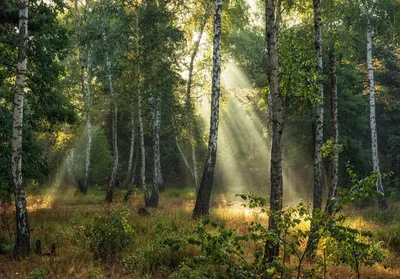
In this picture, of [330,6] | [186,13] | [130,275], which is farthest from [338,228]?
[186,13]

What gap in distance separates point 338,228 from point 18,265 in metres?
6.32

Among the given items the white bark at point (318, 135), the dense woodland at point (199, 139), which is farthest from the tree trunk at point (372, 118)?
the white bark at point (318, 135)

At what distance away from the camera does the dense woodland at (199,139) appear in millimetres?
6145

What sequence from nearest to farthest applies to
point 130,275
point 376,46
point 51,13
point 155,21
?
point 130,275 → point 51,13 → point 155,21 → point 376,46

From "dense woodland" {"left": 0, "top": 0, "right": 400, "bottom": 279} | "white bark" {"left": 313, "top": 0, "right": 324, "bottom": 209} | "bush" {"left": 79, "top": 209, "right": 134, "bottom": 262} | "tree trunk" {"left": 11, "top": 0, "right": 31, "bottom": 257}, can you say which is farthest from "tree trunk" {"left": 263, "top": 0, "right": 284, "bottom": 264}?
"tree trunk" {"left": 11, "top": 0, "right": 31, "bottom": 257}

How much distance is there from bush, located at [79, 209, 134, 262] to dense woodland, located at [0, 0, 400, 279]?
44 mm

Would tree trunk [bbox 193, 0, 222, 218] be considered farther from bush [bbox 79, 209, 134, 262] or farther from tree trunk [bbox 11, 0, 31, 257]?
tree trunk [bbox 11, 0, 31, 257]

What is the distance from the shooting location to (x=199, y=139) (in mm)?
23406

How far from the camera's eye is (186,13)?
65.2ft

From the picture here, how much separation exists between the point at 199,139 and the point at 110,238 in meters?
15.6

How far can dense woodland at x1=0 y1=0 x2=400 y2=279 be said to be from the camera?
614 centimetres

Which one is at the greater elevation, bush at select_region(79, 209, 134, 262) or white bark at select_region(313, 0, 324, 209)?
white bark at select_region(313, 0, 324, 209)

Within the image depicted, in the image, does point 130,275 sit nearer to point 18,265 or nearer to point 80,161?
point 18,265

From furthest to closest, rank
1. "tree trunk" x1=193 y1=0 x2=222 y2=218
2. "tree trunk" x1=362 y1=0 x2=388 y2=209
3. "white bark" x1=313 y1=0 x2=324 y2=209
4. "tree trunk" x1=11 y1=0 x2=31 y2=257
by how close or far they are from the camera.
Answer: "tree trunk" x1=362 y1=0 x2=388 y2=209, "tree trunk" x1=193 y1=0 x2=222 y2=218, "white bark" x1=313 y1=0 x2=324 y2=209, "tree trunk" x1=11 y1=0 x2=31 y2=257
